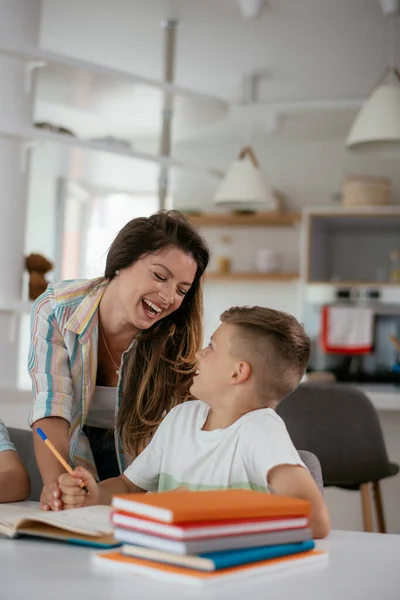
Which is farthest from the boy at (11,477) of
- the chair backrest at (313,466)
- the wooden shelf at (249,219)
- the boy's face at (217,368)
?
the wooden shelf at (249,219)

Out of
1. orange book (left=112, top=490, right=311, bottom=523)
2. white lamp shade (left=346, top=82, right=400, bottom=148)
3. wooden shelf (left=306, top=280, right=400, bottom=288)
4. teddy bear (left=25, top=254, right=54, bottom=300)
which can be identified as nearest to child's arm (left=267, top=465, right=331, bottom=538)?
orange book (left=112, top=490, right=311, bottom=523)

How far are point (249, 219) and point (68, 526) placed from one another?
581 centimetres

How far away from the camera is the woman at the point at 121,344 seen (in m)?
1.78

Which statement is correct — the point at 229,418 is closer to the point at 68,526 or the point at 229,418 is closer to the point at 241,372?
the point at 241,372

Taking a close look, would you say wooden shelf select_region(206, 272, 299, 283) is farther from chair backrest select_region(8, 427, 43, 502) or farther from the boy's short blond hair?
the boy's short blond hair

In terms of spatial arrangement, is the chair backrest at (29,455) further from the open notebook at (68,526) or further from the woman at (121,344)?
the open notebook at (68,526)

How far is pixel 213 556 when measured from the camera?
2.93 feet

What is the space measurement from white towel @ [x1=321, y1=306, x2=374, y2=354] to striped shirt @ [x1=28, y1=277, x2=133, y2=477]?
13.9ft

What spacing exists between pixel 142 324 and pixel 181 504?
3.00 feet

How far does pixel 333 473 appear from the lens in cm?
305

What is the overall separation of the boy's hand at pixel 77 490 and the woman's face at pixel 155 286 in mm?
485

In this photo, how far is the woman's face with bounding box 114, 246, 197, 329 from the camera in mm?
1775

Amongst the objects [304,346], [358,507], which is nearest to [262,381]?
[304,346]

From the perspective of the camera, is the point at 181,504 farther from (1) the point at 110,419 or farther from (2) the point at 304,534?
(1) the point at 110,419
